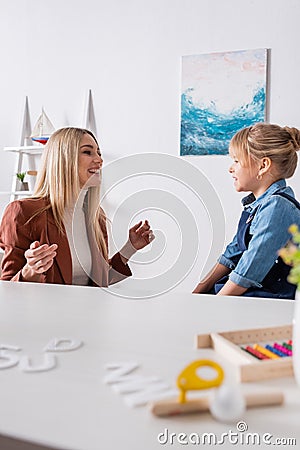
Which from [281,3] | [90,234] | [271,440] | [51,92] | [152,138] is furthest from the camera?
[51,92]

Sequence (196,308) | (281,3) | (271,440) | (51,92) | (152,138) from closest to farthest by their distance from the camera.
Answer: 1. (271,440)
2. (196,308)
3. (281,3)
4. (152,138)
5. (51,92)

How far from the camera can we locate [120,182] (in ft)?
11.9

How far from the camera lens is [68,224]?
2.01m

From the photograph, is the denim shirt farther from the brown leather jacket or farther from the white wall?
the white wall

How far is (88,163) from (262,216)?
646 millimetres

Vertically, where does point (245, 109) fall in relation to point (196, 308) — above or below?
above

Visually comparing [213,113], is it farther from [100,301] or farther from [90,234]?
[100,301]

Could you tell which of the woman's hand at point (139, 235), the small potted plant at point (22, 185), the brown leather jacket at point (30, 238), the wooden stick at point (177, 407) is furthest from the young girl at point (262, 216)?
the small potted plant at point (22, 185)

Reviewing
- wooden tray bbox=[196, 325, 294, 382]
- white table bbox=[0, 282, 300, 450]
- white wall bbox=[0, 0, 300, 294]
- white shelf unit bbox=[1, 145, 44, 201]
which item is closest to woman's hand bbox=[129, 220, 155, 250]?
white table bbox=[0, 282, 300, 450]

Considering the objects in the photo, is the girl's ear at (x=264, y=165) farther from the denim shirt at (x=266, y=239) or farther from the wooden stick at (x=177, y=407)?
the wooden stick at (x=177, y=407)

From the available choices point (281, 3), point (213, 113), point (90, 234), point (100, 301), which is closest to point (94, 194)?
point (90, 234)

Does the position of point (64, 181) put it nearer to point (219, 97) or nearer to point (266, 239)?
point (266, 239)

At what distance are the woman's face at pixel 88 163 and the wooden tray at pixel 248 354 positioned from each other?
1312 millimetres

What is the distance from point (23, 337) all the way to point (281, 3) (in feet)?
9.10
